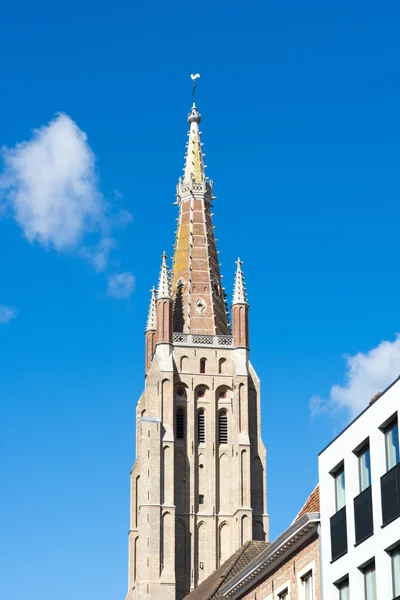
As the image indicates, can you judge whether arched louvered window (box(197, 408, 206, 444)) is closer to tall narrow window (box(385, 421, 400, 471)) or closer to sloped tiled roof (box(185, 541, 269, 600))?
sloped tiled roof (box(185, 541, 269, 600))

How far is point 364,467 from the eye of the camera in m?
38.1

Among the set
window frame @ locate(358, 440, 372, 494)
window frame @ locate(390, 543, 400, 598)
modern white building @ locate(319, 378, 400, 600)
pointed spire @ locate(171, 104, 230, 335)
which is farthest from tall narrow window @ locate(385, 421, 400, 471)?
pointed spire @ locate(171, 104, 230, 335)

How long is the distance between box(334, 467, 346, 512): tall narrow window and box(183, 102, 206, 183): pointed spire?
86.5 m

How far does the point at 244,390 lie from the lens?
111 m

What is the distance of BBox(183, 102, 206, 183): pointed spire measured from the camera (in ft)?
413

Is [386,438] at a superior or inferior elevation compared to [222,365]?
inferior

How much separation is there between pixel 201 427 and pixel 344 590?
7204 cm

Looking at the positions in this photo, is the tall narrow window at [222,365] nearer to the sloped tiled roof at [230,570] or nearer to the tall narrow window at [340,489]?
the sloped tiled roof at [230,570]

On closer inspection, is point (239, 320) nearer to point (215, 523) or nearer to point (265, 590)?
point (215, 523)

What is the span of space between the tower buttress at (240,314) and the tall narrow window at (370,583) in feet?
249

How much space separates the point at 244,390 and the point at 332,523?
71223 millimetres

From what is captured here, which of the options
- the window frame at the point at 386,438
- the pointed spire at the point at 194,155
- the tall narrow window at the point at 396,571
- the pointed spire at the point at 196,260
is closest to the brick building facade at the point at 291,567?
the window frame at the point at 386,438

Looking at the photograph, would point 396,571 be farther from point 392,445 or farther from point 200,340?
point 200,340

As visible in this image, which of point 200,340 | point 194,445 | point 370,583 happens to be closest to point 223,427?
point 194,445
